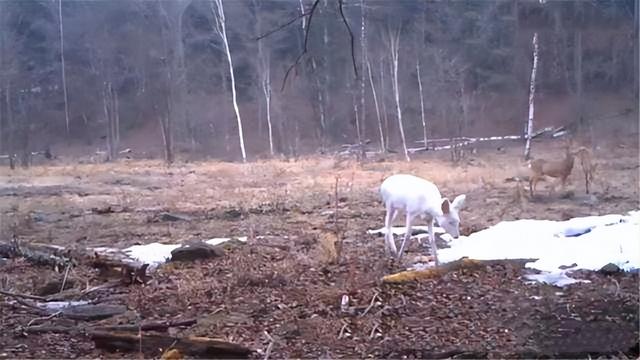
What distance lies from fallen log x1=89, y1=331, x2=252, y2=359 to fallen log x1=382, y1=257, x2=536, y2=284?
252 centimetres

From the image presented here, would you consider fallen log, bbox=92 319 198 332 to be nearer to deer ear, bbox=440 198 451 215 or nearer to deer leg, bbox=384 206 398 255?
deer leg, bbox=384 206 398 255

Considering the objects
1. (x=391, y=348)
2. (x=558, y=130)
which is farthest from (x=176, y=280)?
(x=558, y=130)

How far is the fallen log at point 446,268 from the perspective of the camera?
859 centimetres

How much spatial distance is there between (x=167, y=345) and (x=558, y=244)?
607 centimetres

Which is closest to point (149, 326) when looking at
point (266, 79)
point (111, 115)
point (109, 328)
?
point (109, 328)

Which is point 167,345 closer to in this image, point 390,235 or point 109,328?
point 109,328

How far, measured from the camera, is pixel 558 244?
10.8 metres

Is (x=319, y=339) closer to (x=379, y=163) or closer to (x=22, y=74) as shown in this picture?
(x=379, y=163)

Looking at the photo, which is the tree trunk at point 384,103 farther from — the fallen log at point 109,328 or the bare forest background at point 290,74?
the fallen log at point 109,328

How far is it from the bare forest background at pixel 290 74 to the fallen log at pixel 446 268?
25.4 metres

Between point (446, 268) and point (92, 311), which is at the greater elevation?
point (92, 311)

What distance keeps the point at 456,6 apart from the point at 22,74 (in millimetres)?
23130

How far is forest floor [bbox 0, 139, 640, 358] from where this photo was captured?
22.0 feet

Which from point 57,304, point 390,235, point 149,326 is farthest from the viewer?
point 390,235
